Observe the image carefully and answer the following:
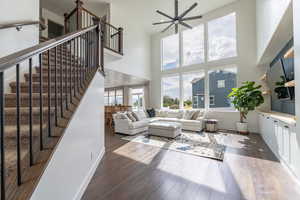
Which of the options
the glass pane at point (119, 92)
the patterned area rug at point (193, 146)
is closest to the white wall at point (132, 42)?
the glass pane at point (119, 92)

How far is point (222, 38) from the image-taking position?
5602 mm

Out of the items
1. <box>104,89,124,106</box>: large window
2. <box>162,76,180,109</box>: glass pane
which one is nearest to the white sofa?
<box>162,76,180,109</box>: glass pane

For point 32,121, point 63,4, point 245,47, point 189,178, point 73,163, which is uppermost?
point 63,4

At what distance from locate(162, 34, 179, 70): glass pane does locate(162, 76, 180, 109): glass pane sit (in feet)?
2.13

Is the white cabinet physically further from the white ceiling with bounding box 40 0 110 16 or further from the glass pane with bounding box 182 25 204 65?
the white ceiling with bounding box 40 0 110 16

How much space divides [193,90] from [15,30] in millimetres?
5909

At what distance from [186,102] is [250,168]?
4302mm

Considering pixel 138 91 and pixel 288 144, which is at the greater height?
pixel 138 91

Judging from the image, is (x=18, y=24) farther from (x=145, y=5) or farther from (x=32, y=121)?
(x=145, y=5)

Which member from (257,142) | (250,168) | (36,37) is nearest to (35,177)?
(250,168)

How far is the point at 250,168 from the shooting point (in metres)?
2.28

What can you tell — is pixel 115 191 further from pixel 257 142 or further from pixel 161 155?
pixel 257 142

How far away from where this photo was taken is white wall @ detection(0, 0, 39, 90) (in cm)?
217

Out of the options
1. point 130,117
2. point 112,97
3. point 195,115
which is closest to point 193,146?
point 195,115
